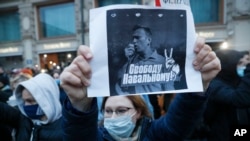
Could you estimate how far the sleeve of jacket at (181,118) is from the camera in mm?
1336

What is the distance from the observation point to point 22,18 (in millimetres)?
16234

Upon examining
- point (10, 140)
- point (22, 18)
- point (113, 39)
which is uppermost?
point (22, 18)

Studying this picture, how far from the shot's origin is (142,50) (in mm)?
1120

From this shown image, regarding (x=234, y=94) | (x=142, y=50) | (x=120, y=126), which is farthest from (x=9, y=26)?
(x=142, y=50)

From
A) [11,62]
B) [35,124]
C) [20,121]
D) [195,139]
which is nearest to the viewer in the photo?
[35,124]

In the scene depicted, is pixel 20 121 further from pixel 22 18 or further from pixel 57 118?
pixel 22 18

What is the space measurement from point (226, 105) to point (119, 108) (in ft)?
3.90

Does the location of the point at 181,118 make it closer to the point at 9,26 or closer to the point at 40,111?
the point at 40,111

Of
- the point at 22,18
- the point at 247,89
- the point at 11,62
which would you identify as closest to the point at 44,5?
the point at 22,18

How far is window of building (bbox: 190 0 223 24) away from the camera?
12.8 metres

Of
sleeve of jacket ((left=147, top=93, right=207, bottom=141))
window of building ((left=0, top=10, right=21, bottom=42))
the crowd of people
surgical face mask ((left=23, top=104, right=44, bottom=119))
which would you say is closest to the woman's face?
the crowd of people

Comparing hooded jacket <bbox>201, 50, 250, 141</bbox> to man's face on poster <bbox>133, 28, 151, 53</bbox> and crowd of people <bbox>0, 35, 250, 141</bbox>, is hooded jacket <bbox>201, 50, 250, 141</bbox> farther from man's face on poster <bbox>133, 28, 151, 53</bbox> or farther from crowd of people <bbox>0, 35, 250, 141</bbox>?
man's face on poster <bbox>133, 28, 151, 53</bbox>

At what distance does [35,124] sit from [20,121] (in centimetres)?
24

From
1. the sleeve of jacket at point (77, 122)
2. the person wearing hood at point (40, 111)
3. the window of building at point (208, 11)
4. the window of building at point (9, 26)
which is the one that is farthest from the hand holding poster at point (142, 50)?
the window of building at point (9, 26)
